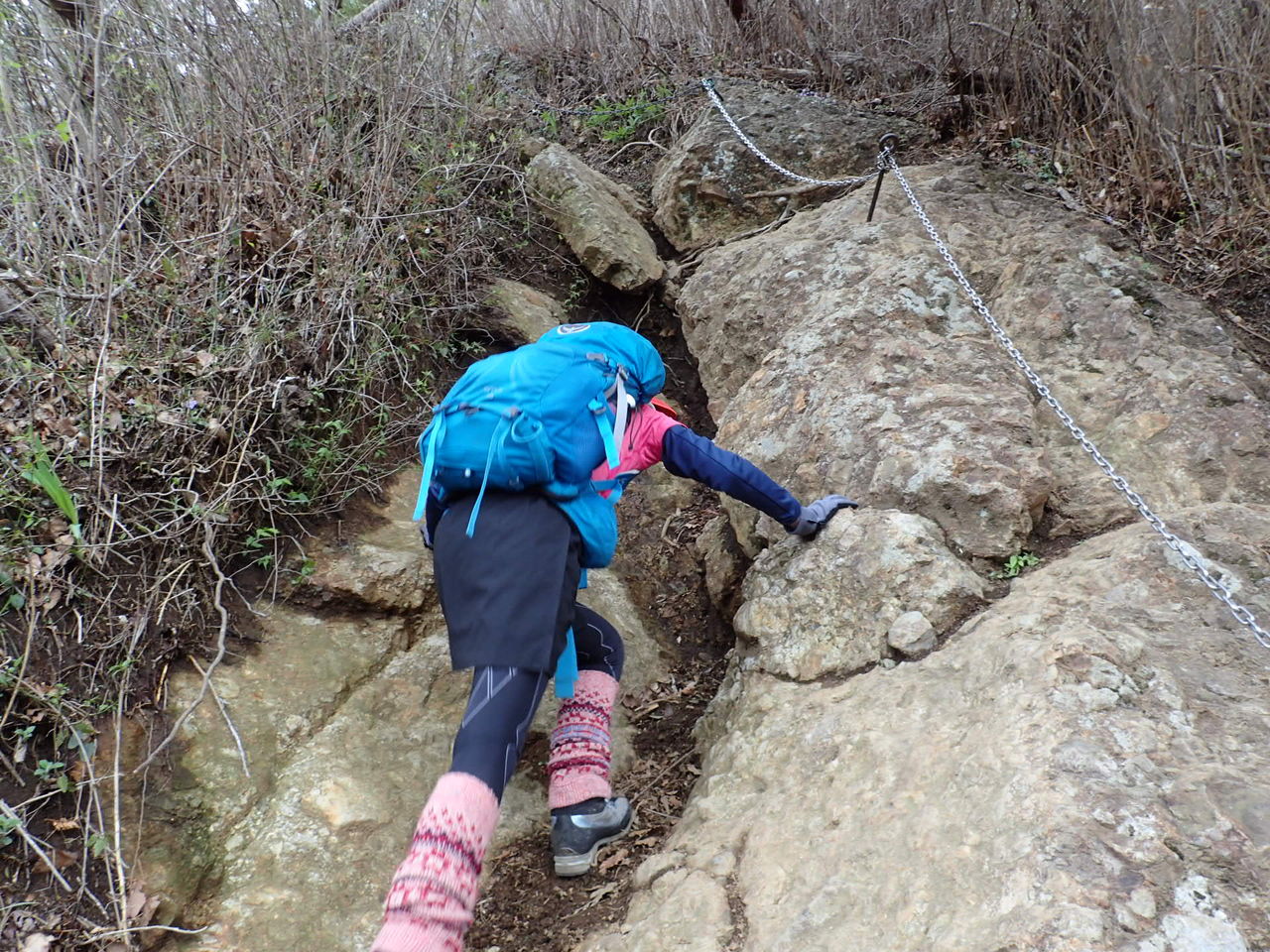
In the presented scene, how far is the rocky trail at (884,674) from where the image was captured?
5.32ft

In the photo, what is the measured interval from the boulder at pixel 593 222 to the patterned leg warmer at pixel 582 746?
9.61 ft

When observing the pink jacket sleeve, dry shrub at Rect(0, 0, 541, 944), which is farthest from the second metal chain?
dry shrub at Rect(0, 0, 541, 944)

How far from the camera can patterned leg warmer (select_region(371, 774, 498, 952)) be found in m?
1.63

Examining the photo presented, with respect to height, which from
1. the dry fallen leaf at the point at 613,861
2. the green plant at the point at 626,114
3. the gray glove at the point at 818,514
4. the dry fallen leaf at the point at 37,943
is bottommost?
the dry fallen leaf at the point at 613,861

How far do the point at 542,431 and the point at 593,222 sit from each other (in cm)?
316

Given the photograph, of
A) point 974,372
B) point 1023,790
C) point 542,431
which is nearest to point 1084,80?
point 974,372

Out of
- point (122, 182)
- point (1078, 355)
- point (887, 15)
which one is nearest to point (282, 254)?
point (122, 182)

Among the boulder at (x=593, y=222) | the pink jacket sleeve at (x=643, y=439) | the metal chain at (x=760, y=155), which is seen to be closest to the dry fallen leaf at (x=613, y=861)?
the pink jacket sleeve at (x=643, y=439)

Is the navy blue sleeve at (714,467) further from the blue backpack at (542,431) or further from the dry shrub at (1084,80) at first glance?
the dry shrub at (1084,80)

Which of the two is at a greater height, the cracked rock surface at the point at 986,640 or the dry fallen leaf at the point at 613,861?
the cracked rock surface at the point at 986,640

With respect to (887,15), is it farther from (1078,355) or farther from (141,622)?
(141,622)

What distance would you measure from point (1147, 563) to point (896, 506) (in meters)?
0.76

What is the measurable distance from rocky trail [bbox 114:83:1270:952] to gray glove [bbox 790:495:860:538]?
46 mm

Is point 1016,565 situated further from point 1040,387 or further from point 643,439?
point 643,439
